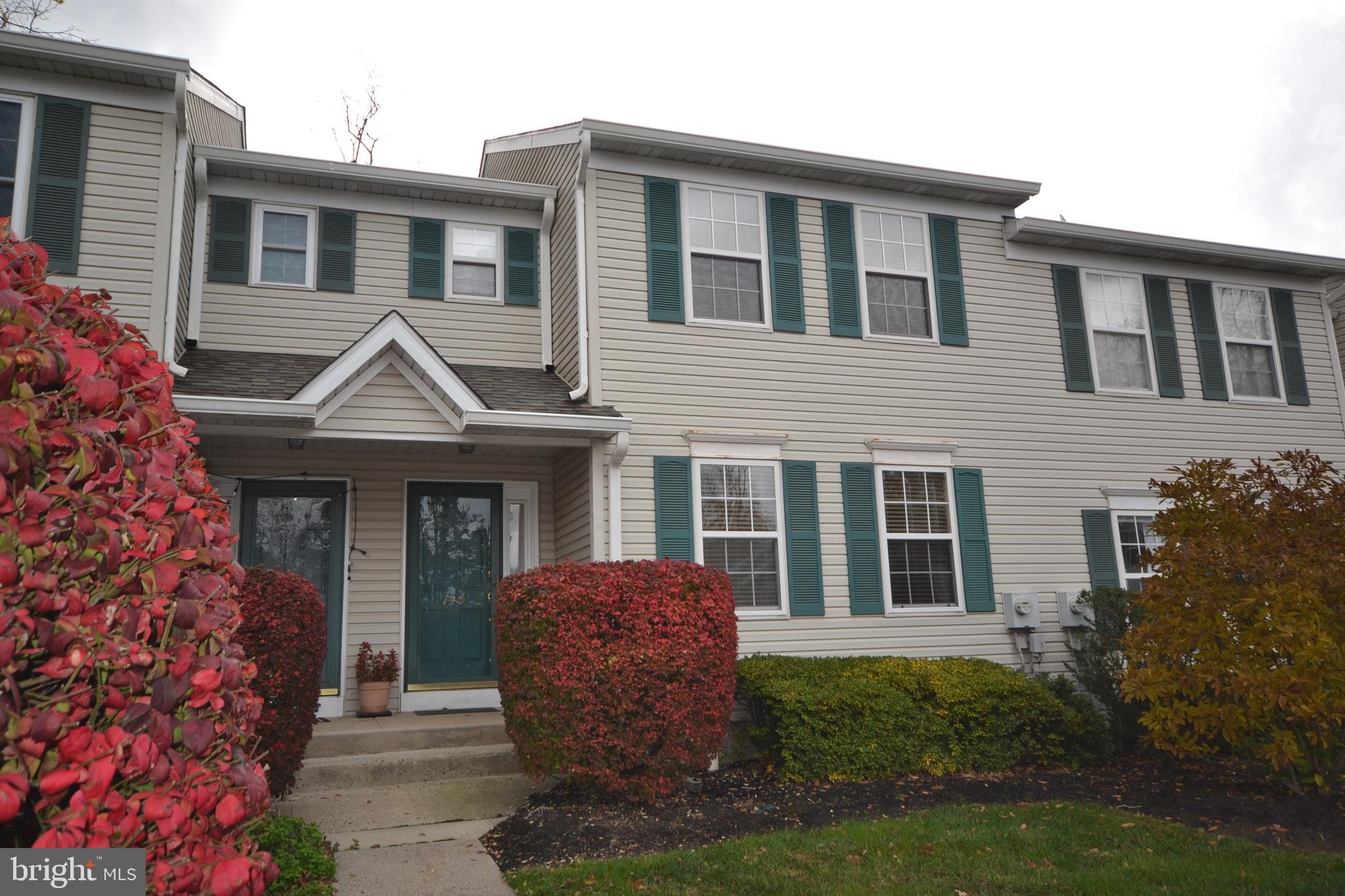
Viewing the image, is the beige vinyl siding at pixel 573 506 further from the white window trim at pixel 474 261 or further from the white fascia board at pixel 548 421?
the white window trim at pixel 474 261

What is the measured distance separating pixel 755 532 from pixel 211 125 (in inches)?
300

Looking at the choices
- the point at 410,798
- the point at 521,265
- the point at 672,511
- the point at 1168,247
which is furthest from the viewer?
the point at 1168,247

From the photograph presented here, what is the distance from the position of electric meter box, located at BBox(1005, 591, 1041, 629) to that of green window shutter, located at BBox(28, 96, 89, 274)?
954 cm

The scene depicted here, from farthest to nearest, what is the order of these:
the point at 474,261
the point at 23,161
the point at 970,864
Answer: the point at 474,261 < the point at 23,161 < the point at 970,864

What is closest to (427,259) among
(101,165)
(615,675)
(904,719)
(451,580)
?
(101,165)

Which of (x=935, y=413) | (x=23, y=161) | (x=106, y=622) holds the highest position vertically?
(x=23, y=161)

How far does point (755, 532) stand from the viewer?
353 inches

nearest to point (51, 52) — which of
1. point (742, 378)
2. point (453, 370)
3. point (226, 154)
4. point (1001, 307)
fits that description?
point (226, 154)

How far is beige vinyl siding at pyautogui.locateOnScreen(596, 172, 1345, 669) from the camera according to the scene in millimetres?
8953

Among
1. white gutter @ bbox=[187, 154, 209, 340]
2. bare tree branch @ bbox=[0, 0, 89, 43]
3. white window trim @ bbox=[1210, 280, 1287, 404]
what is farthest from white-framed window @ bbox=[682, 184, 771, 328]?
bare tree branch @ bbox=[0, 0, 89, 43]

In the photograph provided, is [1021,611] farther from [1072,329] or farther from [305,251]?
[305,251]

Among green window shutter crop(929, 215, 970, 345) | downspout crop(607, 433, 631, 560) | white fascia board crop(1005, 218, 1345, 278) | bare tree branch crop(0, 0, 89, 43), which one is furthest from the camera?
bare tree branch crop(0, 0, 89, 43)

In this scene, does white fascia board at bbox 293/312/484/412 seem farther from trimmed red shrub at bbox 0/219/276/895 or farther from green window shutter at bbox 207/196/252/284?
trimmed red shrub at bbox 0/219/276/895

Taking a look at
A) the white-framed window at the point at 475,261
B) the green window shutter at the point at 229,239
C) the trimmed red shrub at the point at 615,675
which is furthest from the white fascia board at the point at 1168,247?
the green window shutter at the point at 229,239
